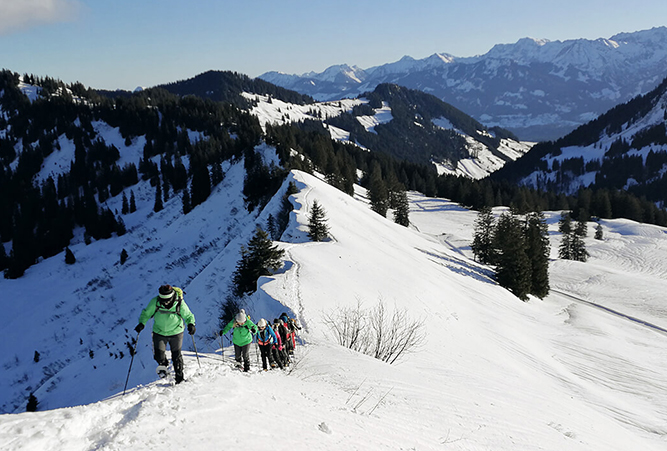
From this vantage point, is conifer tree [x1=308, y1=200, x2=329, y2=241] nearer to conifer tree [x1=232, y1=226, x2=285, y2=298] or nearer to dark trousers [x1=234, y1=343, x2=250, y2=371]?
conifer tree [x1=232, y1=226, x2=285, y2=298]

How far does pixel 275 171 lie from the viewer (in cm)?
5175

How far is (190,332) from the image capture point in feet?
25.9

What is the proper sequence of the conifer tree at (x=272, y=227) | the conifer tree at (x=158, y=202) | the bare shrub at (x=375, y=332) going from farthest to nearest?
1. the conifer tree at (x=158, y=202)
2. the conifer tree at (x=272, y=227)
3. the bare shrub at (x=375, y=332)

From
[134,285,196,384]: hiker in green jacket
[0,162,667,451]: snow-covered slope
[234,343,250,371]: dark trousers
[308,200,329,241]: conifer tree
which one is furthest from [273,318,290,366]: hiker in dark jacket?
[308,200,329,241]: conifer tree

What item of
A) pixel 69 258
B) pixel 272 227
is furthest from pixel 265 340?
pixel 69 258

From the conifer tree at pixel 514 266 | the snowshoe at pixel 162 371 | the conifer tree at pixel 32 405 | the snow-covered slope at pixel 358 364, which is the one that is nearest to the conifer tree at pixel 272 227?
the snow-covered slope at pixel 358 364

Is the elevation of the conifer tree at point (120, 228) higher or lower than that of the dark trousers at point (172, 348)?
lower

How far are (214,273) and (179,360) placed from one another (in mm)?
19669

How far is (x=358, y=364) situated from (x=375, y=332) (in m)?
4.39

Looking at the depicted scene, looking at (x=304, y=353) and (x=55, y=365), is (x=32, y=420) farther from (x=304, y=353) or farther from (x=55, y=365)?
(x=55, y=365)

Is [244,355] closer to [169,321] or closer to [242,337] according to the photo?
[242,337]

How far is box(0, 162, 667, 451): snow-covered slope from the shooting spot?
6.83 meters

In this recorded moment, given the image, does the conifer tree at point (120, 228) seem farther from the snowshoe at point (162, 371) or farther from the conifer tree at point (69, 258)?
the snowshoe at point (162, 371)

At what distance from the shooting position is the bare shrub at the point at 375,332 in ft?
50.9
